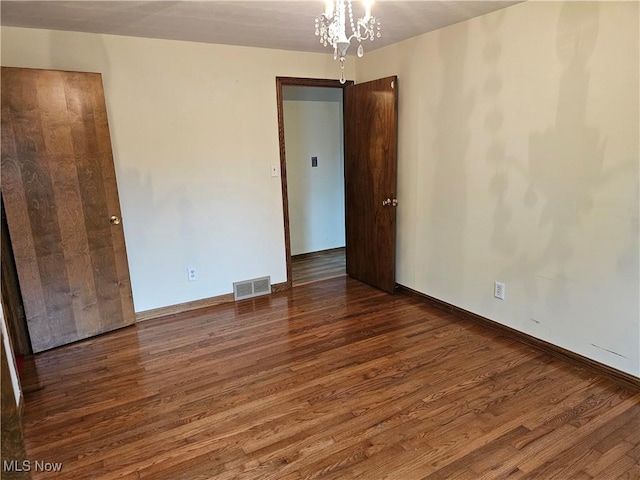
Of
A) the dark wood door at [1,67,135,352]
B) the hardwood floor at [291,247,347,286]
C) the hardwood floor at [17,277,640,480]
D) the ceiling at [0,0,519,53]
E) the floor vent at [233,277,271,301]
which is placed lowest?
the hardwood floor at [17,277,640,480]

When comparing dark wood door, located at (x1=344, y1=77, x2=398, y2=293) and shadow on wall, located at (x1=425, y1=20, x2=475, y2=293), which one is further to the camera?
dark wood door, located at (x1=344, y1=77, x2=398, y2=293)

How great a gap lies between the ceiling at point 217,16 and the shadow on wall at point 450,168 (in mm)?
271

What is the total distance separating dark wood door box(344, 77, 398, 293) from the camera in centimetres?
372

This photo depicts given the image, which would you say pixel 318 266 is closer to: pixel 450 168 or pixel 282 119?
pixel 282 119

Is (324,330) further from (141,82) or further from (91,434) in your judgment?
(141,82)

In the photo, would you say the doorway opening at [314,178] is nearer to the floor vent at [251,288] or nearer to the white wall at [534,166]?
the floor vent at [251,288]

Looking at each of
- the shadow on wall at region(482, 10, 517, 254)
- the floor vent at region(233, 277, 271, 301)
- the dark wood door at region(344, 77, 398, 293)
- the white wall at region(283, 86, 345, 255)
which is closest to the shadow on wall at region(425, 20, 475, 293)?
the shadow on wall at region(482, 10, 517, 254)

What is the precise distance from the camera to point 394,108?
11.9 ft

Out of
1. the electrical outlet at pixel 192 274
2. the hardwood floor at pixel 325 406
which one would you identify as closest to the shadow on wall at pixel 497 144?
the hardwood floor at pixel 325 406

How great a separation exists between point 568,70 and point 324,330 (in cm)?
238

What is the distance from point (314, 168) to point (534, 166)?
3099 mm

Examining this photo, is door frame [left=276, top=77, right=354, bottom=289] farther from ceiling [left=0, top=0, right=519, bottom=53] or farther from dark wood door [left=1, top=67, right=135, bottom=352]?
dark wood door [left=1, top=67, right=135, bottom=352]

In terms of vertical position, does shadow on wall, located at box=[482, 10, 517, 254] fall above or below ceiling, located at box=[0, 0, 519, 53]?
below

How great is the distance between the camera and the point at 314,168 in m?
5.39
